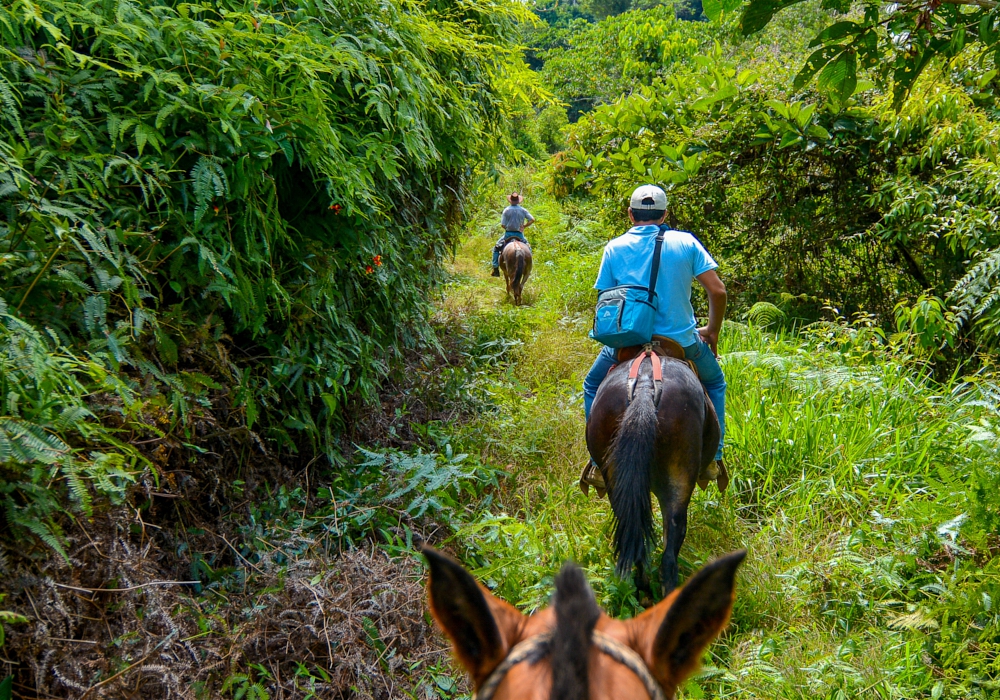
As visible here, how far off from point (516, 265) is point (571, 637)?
1064cm

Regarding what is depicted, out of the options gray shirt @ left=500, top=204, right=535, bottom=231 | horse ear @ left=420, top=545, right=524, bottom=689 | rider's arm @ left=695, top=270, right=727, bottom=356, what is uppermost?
horse ear @ left=420, top=545, right=524, bottom=689

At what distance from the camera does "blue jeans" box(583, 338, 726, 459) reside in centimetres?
446

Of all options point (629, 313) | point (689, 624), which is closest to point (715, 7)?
point (689, 624)

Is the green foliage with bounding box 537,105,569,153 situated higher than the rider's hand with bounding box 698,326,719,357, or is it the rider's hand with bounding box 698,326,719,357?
the green foliage with bounding box 537,105,569,153

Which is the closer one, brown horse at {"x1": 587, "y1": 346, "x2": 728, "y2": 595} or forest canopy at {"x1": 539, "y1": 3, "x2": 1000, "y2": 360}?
brown horse at {"x1": 587, "y1": 346, "x2": 728, "y2": 595}

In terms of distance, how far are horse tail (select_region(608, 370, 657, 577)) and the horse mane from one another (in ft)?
8.69

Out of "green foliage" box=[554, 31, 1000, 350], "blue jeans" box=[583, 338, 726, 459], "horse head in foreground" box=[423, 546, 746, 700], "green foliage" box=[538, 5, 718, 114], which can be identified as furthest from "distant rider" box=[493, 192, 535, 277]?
"horse head in foreground" box=[423, 546, 746, 700]

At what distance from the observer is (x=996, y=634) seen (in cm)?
349

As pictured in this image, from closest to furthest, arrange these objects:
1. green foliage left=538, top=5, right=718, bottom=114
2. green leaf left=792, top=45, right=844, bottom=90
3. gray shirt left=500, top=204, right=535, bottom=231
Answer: green leaf left=792, top=45, right=844, bottom=90 < gray shirt left=500, top=204, right=535, bottom=231 < green foliage left=538, top=5, right=718, bottom=114

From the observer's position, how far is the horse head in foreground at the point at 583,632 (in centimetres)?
112

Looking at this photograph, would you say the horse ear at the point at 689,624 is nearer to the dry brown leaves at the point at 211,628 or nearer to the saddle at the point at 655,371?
the dry brown leaves at the point at 211,628

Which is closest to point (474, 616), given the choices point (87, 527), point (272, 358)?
point (87, 527)

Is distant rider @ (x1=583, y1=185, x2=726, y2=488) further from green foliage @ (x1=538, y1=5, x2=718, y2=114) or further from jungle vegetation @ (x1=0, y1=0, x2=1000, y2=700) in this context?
green foliage @ (x1=538, y1=5, x2=718, y2=114)

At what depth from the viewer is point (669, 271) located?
427 cm
